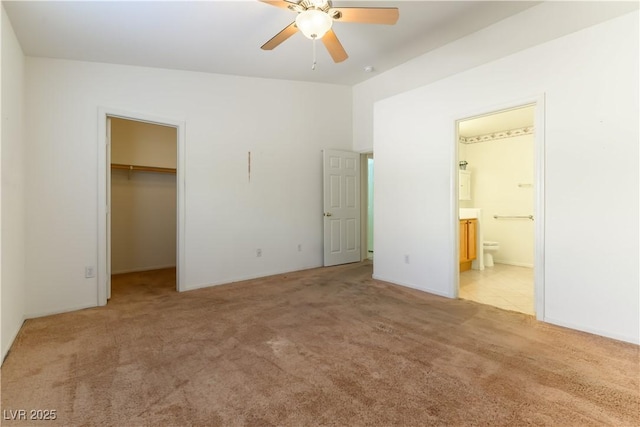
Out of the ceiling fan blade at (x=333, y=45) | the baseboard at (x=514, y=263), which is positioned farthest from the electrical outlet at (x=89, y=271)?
the baseboard at (x=514, y=263)

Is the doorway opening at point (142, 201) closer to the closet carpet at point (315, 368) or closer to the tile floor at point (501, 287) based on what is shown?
the closet carpet at point (315, 368)

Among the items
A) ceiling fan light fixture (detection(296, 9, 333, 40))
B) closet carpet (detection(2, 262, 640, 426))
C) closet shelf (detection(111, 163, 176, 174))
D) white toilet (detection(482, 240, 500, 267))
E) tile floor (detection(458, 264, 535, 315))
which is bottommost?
closet carpet (detection(2, 262, 640, 426))

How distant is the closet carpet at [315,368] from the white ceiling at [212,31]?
261 centimetres

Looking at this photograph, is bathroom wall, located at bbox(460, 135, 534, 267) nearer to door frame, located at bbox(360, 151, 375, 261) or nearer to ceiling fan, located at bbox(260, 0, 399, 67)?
door frame, located at bbox(360, 151, 375, 261)

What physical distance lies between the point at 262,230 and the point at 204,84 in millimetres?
2119

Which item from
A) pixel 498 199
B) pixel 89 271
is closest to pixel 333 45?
pixel 89 271

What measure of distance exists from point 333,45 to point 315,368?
259 cm

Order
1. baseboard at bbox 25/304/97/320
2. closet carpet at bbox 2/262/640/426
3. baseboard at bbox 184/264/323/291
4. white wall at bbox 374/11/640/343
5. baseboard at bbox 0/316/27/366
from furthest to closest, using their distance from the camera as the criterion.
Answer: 1. baseboard at bbox 184/264/323/291
2. baseboard at bbox 25/304/97/320
3. white wall at bbox 374/11/640/343
4. baseboard at bbox 0/316/27/366
5. closet carpet at bbox 2/262/640/426

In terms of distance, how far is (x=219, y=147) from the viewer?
411 centimetres

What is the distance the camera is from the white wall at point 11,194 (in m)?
2.25

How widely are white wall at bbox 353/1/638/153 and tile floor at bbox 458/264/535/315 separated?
2.73m

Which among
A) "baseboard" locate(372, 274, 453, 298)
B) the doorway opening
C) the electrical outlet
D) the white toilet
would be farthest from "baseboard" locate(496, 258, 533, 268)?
the electrical outlet

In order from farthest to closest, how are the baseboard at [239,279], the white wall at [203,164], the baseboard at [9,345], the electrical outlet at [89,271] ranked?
the baseboard at [239,279] → the electrical outlet at [89,271] → the white wall at [203,164] → the baseboard at [9,345]

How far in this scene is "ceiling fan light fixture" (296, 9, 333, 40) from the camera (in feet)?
7.02
